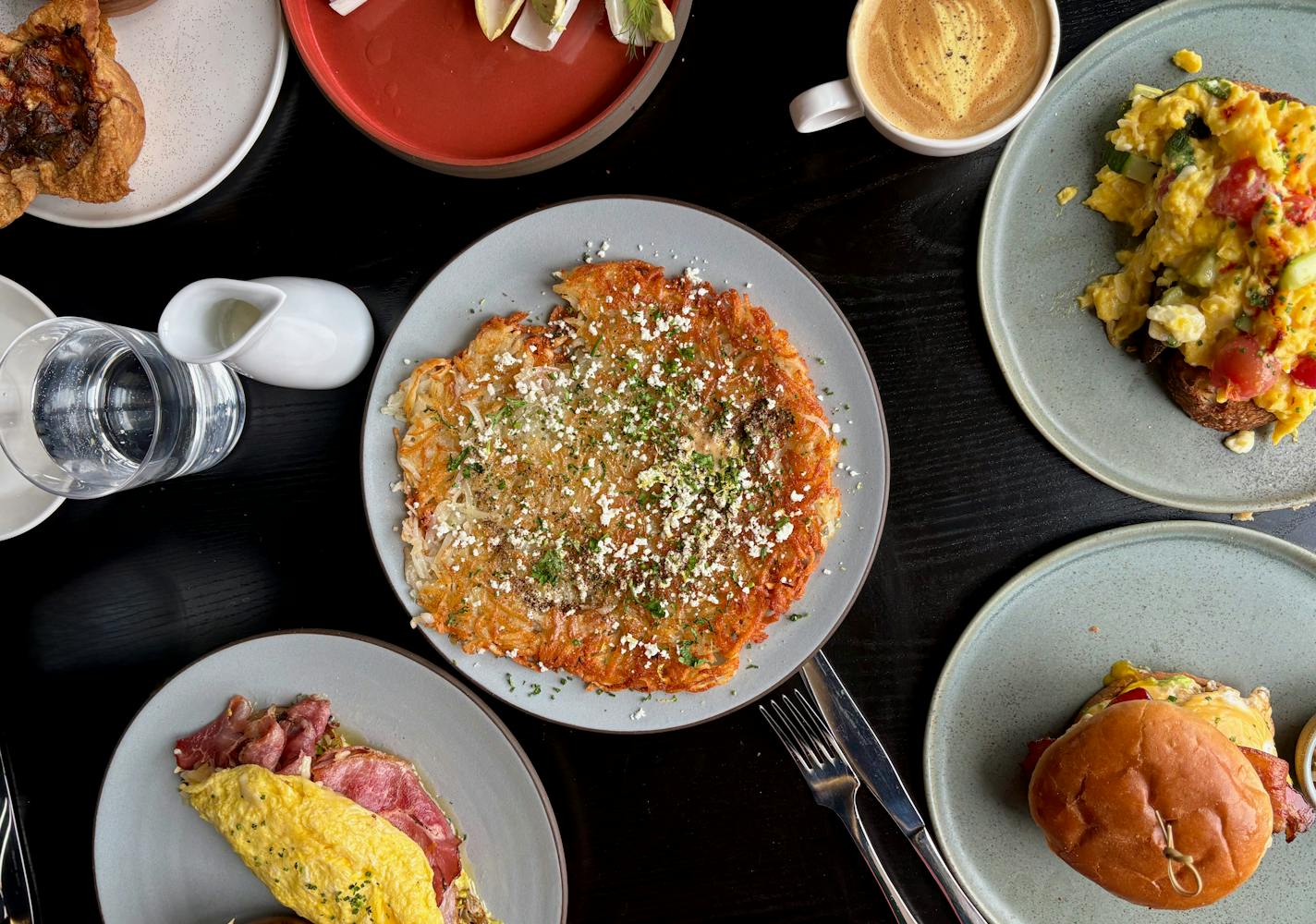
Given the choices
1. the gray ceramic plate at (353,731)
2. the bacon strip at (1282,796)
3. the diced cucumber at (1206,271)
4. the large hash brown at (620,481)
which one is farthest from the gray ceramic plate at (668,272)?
the bacon strip at (1282,796)

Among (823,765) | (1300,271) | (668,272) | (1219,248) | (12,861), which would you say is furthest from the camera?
(12,861)

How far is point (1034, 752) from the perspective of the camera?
7.44ft

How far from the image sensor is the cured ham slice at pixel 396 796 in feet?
7.26

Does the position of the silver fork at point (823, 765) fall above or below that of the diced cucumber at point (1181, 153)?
below

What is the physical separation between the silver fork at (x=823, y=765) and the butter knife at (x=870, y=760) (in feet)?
0.10

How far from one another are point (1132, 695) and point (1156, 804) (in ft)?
0.84

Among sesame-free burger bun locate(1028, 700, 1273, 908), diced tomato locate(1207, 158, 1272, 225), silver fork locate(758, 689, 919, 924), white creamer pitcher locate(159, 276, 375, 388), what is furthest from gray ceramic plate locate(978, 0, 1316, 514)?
white creamer pitcher locate(159, 276, 375, 388)

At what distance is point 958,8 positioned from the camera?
2.04 metres

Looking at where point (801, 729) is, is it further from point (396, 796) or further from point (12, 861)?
point (12, 861)

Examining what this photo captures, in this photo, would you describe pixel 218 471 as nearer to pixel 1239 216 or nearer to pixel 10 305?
pixel 10 305

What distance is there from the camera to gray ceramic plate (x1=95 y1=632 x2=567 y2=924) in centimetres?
225

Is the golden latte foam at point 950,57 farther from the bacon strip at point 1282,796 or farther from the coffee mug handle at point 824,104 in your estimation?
the bacon strip at point 1282,796

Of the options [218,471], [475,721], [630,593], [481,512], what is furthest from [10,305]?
[630,593]

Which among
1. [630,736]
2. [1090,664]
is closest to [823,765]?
[630,736]
